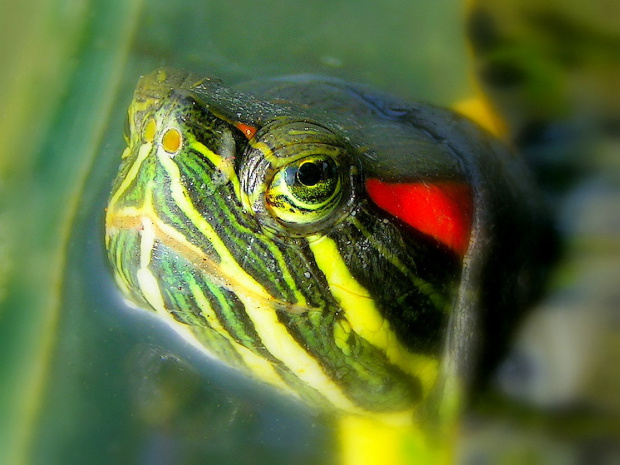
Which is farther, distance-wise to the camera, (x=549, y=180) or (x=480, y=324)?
(x=549, y=180)

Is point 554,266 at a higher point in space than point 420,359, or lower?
higher

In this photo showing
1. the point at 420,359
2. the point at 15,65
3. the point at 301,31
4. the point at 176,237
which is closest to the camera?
the point at 176,237

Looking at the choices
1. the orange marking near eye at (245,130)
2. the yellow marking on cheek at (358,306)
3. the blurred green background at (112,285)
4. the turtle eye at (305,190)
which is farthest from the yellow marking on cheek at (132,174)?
the blurred green background at (112,285)

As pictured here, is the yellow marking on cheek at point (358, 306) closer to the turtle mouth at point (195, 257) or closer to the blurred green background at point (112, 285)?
the turtle mouth at point (195, 257)

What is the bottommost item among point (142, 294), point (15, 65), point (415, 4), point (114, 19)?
point (142, 294)

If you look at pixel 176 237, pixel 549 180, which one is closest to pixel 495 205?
pixel 549 180

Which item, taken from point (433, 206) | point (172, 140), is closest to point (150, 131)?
point (172, 140)

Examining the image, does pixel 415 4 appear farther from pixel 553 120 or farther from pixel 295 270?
pixel 295 270
